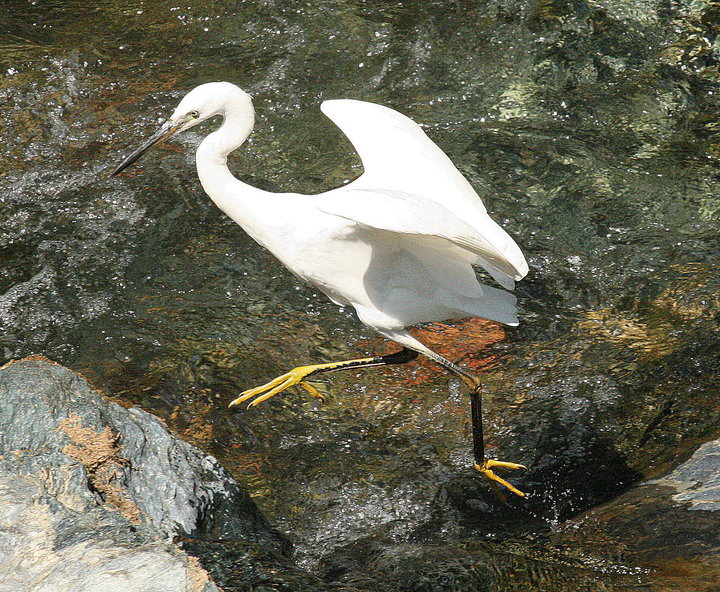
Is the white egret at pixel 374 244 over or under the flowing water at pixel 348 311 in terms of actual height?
over

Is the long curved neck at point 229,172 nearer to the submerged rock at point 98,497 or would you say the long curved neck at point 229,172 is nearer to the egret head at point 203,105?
the egret head at point 203,105

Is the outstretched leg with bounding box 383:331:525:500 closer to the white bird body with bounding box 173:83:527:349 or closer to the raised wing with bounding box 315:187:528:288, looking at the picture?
the white bird body with bounding box 173:83:527:349

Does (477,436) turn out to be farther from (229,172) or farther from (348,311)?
(229,172)

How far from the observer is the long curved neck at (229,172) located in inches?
131

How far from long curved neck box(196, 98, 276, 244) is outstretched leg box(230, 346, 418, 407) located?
59 cm

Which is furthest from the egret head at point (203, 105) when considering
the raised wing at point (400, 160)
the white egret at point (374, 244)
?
the raised wing at point (400, 160)

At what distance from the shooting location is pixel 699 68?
546cm

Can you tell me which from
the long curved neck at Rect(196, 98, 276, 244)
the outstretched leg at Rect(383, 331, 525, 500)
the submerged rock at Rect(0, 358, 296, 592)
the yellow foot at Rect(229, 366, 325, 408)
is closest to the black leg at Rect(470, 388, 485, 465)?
the outstretched leg at Rect(383, 331, 525, 500)

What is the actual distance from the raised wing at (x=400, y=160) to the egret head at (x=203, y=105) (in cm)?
53

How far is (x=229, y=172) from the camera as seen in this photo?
3.39 m

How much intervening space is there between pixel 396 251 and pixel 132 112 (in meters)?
3.03

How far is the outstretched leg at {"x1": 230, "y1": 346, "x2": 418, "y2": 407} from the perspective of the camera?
11.5 ft

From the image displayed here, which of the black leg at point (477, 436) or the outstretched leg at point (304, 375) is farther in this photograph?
the outstretched leg at point (304, 375)

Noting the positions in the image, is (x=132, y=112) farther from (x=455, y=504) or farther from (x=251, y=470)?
(x=455, y=504)
